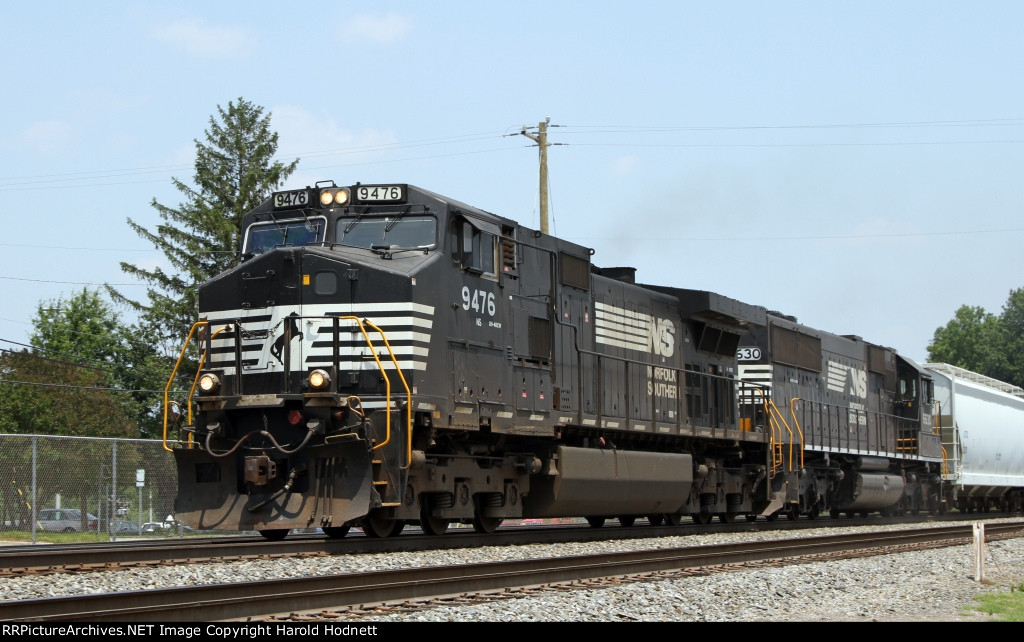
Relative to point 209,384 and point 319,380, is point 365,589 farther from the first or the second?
point 209,384

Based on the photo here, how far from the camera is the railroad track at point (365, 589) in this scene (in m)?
7.36

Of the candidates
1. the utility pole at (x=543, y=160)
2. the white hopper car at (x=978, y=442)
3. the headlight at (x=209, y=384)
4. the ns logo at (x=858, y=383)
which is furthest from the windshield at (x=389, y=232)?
the white hopper car at (x=978, y=442)

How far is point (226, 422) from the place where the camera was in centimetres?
1330

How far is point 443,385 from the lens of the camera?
13.7 m

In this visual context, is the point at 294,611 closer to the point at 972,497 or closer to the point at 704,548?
the point at 704,548

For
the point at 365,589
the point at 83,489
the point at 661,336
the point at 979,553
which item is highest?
the point at 661,336

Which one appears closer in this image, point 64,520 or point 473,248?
point 473,248

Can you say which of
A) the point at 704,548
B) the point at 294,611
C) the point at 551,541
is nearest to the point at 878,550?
the point at 704,548

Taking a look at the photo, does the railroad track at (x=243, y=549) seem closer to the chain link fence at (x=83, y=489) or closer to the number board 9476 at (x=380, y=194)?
the chain link fence at (x=83, y=489)

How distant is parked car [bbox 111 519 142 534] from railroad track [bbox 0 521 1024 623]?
1030 centimetres

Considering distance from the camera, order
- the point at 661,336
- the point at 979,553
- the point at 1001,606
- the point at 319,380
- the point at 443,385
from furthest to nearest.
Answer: the point at 661,336
the point at 443,385
the point at 979,553
the point at 319,380
the point at 1001,606

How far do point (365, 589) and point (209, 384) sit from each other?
17.2 feet

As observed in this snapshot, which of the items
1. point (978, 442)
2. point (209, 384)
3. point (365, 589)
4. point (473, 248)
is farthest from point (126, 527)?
point (978, 442)
